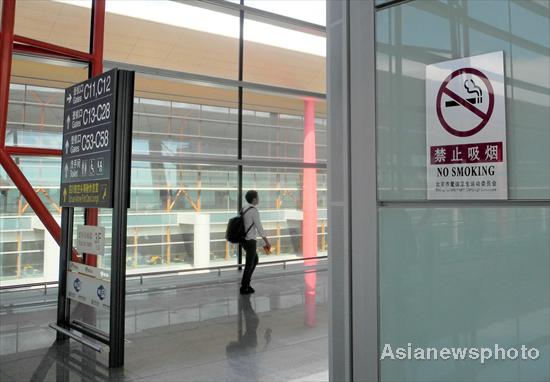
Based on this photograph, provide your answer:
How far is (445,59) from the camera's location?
6.43 ft

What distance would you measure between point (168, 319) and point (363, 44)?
15.6 feet

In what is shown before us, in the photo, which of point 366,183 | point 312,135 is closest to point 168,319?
point 366,183

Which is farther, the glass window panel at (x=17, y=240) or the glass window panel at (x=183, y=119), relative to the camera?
the glass window panel at (x=183, y=119)

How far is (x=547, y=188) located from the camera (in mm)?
1696

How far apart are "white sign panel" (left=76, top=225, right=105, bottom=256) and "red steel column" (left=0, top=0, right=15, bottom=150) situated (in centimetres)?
255

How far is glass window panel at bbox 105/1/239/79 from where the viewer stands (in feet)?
29.0

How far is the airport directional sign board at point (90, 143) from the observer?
15.0 feet

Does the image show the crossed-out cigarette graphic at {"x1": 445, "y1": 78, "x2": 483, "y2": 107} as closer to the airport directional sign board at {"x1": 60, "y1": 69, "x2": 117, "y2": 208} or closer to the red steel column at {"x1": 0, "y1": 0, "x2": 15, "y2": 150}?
the airport directional sign board at {"x1": 60, "y1": 69, "x2": 117, "y2": 208}

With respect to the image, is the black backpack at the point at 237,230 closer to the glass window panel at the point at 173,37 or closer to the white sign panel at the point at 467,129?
the glass window panel at the point at 173,37

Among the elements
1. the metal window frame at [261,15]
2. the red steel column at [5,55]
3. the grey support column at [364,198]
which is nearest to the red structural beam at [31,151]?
the red steel column at [5,55]

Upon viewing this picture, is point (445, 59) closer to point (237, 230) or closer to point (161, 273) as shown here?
point (237, 230)

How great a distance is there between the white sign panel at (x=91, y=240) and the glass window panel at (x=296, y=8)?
22.4 feet

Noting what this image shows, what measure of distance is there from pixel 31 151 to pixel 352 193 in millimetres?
6423

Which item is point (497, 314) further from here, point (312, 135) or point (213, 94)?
point (312, 135)
